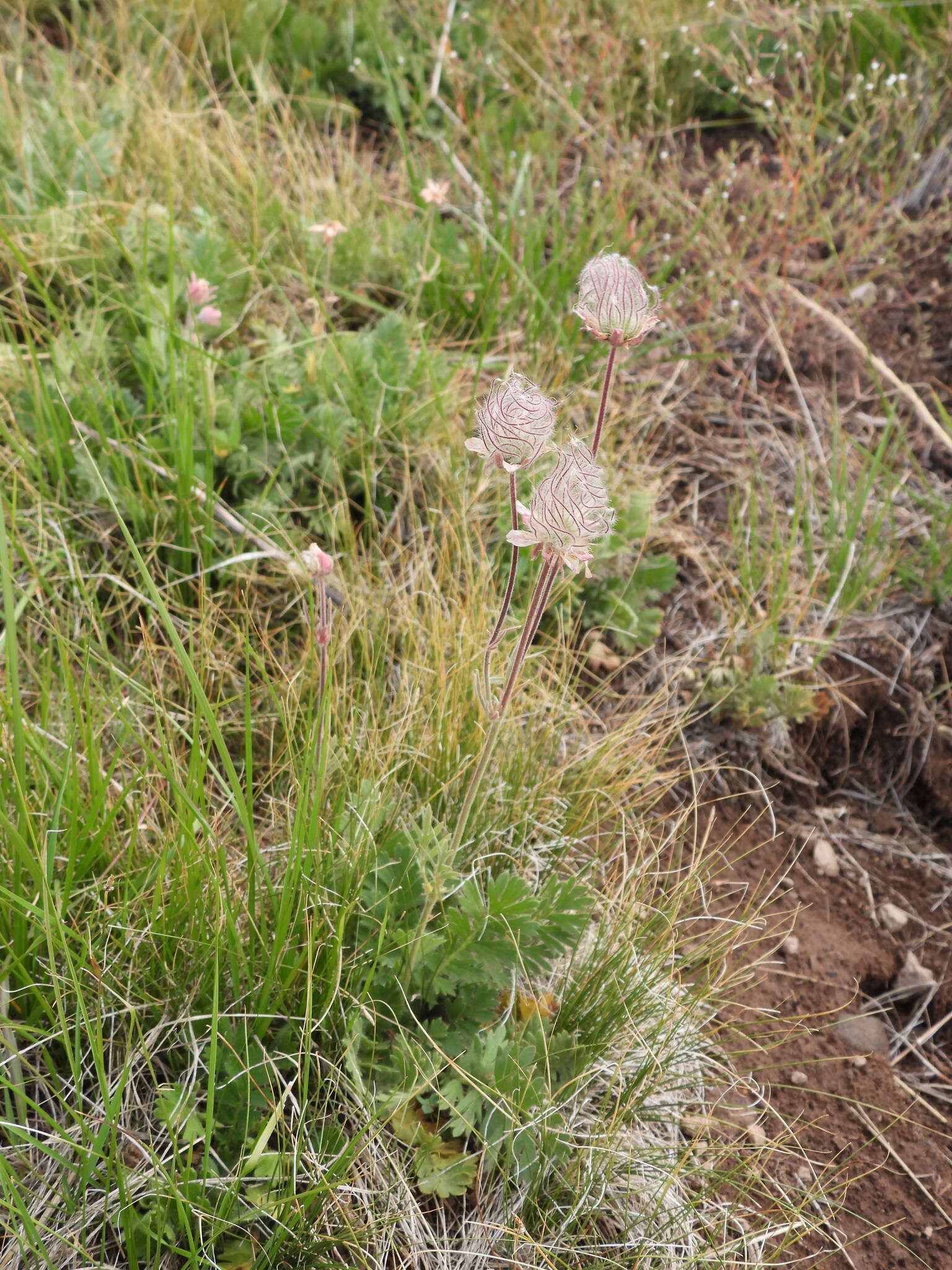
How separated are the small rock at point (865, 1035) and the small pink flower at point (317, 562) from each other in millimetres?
1382

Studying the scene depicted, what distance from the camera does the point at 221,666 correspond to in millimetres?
1998

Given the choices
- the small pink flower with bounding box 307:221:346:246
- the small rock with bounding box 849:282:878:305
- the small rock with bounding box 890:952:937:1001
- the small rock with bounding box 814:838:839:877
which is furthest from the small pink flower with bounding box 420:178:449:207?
the small rock with bounding box 890:952:937:1001

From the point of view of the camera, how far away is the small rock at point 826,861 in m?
2.26

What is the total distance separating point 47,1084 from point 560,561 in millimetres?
1036

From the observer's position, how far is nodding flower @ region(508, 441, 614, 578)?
45.7 inches

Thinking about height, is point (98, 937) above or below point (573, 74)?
below

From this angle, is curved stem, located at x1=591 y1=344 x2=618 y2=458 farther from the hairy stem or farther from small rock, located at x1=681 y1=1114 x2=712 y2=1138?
small rock, located at x1=681 y1=1114 x2=712 y2=1138

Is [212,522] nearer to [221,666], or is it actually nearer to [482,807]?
[221,666]

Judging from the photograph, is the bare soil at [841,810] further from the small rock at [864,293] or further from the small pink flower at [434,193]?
the small pink flower at [434,193]

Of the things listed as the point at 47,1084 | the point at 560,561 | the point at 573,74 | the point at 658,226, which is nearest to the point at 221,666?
the point at 47,1084

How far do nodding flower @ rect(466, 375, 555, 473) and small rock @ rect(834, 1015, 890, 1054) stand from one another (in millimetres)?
1417

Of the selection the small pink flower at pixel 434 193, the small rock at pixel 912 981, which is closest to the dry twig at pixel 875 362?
the small pink flower at pixel 434 193

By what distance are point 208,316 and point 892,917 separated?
2.09m

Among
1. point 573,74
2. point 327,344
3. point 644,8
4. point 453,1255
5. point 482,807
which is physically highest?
point 644,8
